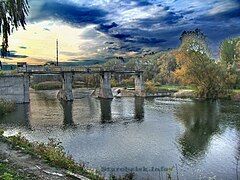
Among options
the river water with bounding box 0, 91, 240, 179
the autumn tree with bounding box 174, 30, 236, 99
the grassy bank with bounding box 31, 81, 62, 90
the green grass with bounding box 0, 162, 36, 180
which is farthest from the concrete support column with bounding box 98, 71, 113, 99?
the green grass with bounding box 0, 162, 36, 180

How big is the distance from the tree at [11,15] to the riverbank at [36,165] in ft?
32.9

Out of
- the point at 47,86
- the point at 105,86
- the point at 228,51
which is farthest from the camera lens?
the point at 47,86

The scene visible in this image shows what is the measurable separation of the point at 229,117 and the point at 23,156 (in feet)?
136

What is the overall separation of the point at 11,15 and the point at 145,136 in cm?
2112

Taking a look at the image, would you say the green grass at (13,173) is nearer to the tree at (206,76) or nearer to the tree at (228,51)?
the tree at (206,76)

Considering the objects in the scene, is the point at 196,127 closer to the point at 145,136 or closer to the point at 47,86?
the point at 145,136

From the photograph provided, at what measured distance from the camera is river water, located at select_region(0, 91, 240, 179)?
29969mm

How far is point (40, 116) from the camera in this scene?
203 feet

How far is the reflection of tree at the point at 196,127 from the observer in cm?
3647

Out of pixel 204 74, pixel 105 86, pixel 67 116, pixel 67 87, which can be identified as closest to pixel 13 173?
pixel 67 116

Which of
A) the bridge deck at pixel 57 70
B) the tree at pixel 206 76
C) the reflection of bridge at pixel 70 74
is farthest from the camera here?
the tree at pixel 206 76

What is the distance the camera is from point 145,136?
142 feet

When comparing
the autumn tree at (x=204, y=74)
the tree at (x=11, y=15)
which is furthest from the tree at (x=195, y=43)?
the tree at (x=11, y=15)

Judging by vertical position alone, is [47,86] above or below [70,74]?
below
